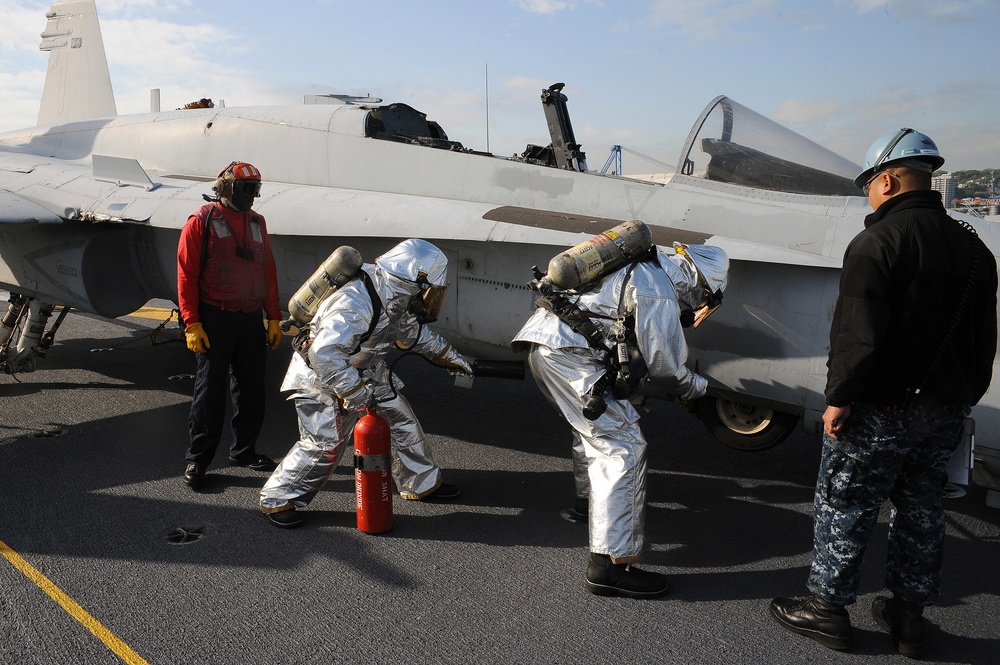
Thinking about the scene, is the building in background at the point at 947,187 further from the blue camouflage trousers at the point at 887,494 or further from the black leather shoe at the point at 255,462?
the black leather shoe at the point at 255,462

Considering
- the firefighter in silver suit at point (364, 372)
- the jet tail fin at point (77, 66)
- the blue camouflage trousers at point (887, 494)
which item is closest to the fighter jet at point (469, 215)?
the firefighter in silver suit at point (364, 372)

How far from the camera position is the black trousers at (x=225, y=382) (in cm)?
448

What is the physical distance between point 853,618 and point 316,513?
2824mm

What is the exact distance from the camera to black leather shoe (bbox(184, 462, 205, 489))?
14.6 feet

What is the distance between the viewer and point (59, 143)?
8.48 m

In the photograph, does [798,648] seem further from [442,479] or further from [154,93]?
[154,93]

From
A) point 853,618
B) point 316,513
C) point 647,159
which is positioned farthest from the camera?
point 647,159

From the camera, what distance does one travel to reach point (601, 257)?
3271mm

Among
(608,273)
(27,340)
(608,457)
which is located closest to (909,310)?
(608,273)

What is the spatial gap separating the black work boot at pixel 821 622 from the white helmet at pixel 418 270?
224 cm

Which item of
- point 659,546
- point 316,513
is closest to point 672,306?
point 659,546

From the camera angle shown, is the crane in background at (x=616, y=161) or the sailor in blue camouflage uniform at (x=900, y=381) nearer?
the sailor in blue camouflage uniform at (x=900, y=381)

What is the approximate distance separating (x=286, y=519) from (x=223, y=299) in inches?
58.8

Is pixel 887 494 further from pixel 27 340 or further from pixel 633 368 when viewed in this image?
pixel 27 340
